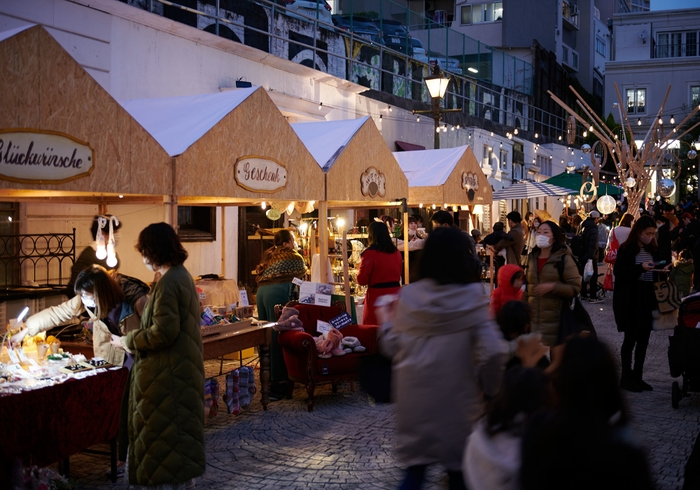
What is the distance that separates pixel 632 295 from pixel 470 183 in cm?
542

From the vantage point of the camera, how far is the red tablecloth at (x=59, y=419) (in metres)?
4.48

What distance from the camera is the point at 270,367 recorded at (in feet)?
26.4

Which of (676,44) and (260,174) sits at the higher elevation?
(676,44)

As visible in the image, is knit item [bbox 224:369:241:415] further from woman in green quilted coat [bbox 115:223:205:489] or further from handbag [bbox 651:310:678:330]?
handbag [bbox 651:310:678:330]

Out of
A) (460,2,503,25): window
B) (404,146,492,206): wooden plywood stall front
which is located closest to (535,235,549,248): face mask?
(404,146,492,206): wooden plywood stall front

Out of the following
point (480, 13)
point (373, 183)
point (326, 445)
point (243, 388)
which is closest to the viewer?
point (326, 445)

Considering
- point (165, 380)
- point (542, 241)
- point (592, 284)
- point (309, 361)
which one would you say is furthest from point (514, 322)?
point (592, 284)

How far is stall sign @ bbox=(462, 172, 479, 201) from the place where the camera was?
Result: 12.8 meters

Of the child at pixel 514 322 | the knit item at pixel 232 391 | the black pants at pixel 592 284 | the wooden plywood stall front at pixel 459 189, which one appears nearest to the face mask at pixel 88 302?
the knit item at pixel 232 391

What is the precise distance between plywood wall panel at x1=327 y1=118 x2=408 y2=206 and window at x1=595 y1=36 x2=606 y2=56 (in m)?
48.9

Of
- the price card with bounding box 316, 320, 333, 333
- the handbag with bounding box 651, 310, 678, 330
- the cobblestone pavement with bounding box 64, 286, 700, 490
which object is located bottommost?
the cobblestone pavement with bounding box 64, 286, 700, 490

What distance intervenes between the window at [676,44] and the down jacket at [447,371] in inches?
2026

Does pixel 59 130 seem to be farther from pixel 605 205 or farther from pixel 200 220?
pixel 605 205

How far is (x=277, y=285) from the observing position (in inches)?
325
